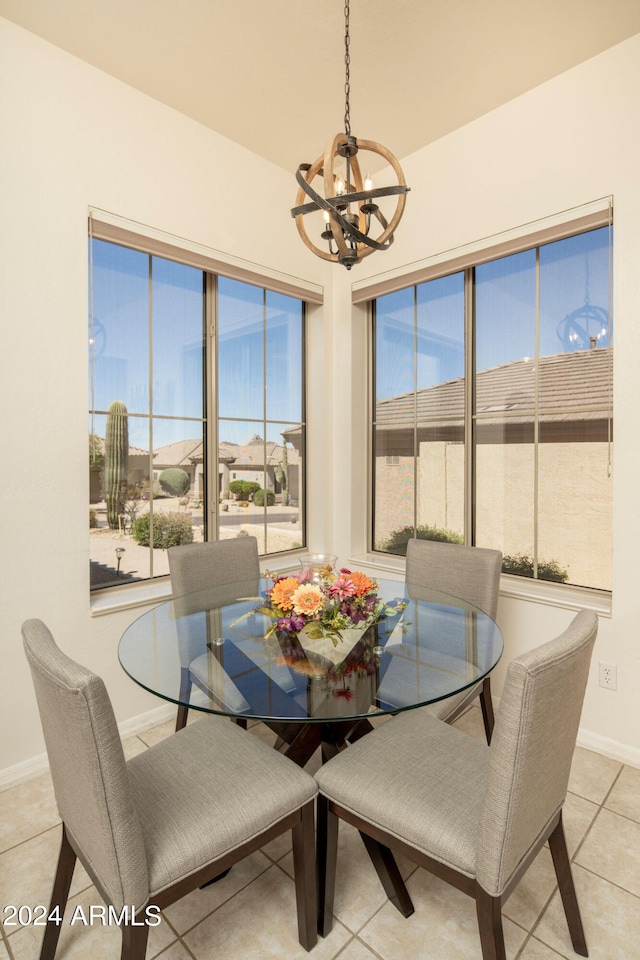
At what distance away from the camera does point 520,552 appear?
104 inches

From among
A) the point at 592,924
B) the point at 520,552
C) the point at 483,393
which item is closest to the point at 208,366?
the point at 483,393

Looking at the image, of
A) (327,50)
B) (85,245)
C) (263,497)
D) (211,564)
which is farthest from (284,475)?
(327,50)

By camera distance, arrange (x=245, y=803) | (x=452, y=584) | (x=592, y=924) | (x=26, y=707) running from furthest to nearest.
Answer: (x=452, y=584)
(x=26, y=707)
(x=592, y=924)
(x=245, y=803)

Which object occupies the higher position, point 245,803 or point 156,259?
point 156,259

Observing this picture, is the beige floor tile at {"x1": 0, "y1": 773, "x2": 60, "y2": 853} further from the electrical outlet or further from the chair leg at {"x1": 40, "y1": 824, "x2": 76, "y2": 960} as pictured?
the electrical outlet

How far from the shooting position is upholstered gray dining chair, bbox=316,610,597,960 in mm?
998

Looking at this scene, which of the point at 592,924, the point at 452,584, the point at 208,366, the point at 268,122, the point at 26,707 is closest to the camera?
the point at 592,924

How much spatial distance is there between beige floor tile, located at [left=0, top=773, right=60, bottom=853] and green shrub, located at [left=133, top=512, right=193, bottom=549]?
1.10 meters

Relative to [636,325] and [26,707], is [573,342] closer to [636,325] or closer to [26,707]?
[636,325]

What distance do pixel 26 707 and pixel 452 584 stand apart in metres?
1.90

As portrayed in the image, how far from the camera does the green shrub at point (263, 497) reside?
315cm

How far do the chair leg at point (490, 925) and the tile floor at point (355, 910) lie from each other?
0.33 meters

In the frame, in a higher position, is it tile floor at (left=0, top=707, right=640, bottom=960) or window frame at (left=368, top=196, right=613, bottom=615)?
window frame at (left=368, top=196, right=613, bottom=615)

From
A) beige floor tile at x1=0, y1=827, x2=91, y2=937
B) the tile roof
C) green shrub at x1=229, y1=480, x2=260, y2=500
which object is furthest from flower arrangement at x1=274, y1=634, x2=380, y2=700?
the tile roof
